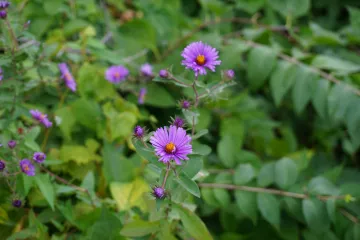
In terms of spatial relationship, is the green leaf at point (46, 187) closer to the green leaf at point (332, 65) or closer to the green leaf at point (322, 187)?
the green leaf at point (322, 187)

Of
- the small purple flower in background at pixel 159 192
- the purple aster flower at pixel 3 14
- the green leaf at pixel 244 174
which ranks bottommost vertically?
the small purple flower in background at pixel 159 192

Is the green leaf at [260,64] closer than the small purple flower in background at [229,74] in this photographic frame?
No

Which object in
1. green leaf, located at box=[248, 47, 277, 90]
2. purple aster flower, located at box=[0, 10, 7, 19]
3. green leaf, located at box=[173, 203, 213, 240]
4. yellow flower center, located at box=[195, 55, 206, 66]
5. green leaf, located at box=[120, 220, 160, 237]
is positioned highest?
green leaf, located at box=[248, 47, 277, 90]

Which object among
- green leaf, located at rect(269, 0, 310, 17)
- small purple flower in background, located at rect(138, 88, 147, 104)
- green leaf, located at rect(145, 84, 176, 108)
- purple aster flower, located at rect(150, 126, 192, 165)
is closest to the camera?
purple aster flower, located at rect(150, 126, 192, 165)

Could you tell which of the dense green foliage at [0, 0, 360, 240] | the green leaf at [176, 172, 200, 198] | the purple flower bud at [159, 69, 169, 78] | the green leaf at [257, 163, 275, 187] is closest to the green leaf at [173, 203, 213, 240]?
the dense green foliage at [0, 0, 360, 240]

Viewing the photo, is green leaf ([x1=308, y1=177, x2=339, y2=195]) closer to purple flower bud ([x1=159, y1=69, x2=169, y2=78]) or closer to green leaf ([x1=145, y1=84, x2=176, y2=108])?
green leaf ([x1=145, y1=84, x2=176, y2=108])

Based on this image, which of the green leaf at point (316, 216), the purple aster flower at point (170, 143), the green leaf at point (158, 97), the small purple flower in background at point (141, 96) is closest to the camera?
the purple aster flower at point (170, 143)

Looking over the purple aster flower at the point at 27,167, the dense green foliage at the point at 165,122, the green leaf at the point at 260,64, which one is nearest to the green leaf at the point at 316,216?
the dense green foliage at the point at 165,122

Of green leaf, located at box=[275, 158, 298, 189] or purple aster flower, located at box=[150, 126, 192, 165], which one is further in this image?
green leaf, located at box=[275, 158, 298, 189]
